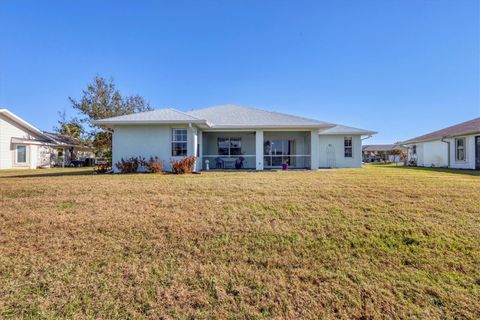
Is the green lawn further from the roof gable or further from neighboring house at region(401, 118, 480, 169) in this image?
the roof gable

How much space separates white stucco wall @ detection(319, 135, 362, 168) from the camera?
1858 cm

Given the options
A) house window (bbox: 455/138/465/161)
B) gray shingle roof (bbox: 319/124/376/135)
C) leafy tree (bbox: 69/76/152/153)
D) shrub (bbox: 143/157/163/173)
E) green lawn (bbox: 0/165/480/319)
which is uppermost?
leafy tree (bbox: 69/76/152/153)

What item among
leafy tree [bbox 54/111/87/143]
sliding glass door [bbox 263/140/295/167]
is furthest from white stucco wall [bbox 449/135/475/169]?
leafy tree [bbox 54/111/87/143]

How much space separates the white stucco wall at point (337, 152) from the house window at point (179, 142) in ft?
35.9

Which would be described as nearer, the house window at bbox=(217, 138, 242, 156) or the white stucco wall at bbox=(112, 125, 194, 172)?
the white stucco wall at bbox=(112, 125, 194, 172)

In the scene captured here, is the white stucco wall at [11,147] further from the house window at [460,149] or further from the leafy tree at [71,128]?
the house window at [460,149]

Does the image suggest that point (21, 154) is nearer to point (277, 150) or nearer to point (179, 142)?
point (179, 142)

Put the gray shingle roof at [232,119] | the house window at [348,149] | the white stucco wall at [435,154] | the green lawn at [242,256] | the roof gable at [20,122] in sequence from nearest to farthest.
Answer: the green lawn at [242,256]
the gray shingle roof at [232,119]
the house window at [348,149]
the white stucco wall at [435,154]
the roof gable at [20,122]

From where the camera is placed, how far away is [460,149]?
59.0ft

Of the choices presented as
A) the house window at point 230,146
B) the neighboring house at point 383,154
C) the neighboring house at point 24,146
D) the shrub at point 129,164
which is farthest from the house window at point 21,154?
the neighboring house at point 383,154

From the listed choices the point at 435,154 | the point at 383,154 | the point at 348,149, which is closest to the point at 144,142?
the point at 348,149

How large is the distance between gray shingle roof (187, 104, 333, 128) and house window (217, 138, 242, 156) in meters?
1.83

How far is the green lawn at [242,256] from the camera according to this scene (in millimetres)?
3188

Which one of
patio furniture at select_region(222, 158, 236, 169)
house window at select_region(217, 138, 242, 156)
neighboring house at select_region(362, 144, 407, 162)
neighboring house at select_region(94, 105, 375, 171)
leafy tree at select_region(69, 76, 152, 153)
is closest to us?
neighboring house at select_region(94, 105, 375, 171)
